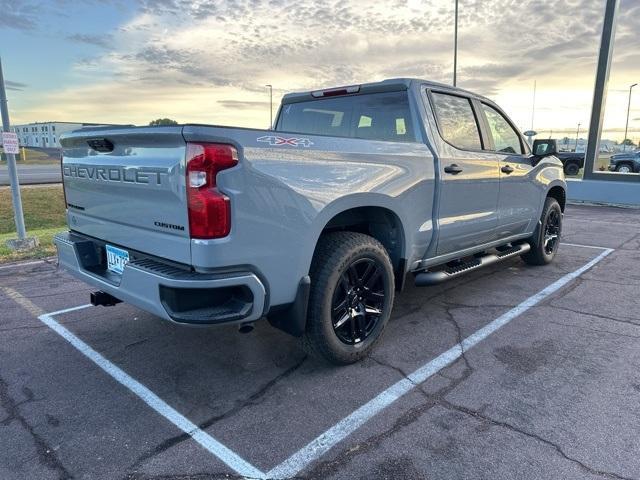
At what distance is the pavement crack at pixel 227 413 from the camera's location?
2.42 m

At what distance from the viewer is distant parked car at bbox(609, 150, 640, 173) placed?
23319mm

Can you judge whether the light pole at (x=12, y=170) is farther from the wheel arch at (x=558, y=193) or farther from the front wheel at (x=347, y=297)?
the wheel arch at (x=558, y=193)

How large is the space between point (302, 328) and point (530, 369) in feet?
5.40

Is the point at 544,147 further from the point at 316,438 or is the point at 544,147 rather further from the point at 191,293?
the point at 191,293

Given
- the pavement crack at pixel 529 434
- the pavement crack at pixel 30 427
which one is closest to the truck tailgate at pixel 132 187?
the pavement crack at pixel 30 427

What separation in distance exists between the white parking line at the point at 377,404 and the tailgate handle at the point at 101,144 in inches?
84.2

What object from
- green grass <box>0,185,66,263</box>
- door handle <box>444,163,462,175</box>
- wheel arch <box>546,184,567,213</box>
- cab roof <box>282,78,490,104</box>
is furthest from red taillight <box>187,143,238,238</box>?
green grass <box>0,185,66,263</box>

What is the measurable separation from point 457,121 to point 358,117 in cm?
92

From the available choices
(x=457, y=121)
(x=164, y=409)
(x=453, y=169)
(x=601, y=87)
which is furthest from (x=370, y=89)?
(x=601, y=87)

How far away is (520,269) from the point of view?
19.9 feet

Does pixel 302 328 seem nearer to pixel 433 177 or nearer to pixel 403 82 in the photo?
pixel 433 177

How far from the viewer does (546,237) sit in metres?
6.20

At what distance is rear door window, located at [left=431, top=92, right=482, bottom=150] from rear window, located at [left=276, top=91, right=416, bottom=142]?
34 cm

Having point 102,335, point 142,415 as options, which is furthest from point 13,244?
point 142,415
